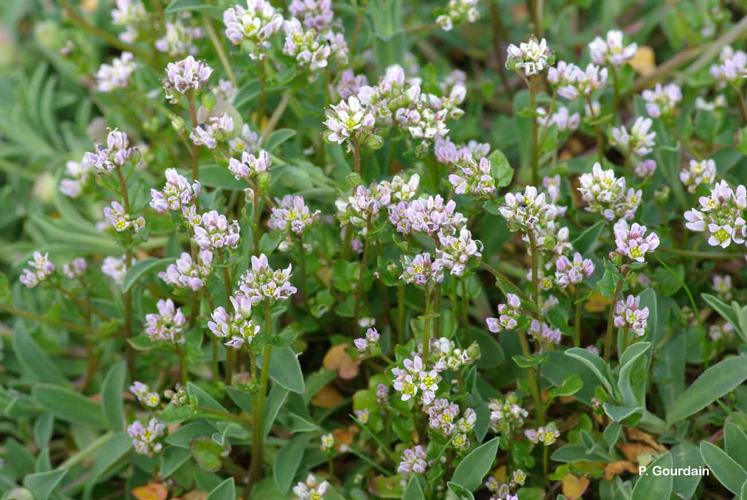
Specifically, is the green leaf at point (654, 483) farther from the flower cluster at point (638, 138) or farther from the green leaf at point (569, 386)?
the flower cluster at point (638, 138)

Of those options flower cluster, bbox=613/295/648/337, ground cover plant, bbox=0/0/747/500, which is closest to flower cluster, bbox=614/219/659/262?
ground cover plant, bbox=0/0/747/500

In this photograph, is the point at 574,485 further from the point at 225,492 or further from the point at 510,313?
the point at 225,492

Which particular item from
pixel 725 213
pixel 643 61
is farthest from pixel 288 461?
pixel 643 61

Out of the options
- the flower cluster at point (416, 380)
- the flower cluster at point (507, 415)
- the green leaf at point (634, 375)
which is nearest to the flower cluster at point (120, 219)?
the flower cluster at point (416, 380)

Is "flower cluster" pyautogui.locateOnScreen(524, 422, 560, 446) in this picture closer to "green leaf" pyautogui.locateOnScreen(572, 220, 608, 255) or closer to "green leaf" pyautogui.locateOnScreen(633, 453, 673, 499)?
"green leaf" pyautogui.locateOnScreen(633, 453, 673, 499)

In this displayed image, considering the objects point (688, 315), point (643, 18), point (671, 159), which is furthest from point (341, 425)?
point (643, 18)

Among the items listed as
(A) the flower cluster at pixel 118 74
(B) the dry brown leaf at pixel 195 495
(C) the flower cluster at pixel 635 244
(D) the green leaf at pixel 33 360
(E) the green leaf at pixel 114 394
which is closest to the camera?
(C) the flower cluster at pixel 635 244

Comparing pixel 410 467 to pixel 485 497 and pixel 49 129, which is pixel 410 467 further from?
pixel 49 129
